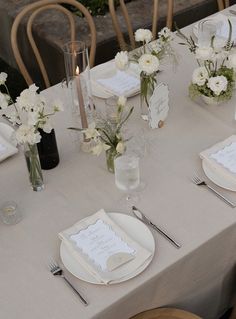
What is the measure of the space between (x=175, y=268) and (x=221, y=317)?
578 mm

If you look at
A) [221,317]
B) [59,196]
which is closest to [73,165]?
[59,196]

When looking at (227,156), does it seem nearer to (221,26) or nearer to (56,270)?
(56,270)

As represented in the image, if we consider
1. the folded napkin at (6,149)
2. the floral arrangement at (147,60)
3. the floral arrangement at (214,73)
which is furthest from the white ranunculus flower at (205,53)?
the folded napkin at (6,149)

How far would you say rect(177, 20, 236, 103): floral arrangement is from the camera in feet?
5.29

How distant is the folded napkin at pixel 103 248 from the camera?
1.21 m

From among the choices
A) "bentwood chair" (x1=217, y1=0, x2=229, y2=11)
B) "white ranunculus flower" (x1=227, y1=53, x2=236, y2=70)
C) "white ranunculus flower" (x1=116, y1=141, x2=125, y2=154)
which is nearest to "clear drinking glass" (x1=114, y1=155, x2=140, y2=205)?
"white ranunculus flower" (x1=116, y1=141, x2=125, y2=154)

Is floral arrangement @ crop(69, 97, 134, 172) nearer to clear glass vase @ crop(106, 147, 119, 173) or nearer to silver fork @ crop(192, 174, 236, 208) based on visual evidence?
clear glass vase @ crop(106, 147, 119, 173)

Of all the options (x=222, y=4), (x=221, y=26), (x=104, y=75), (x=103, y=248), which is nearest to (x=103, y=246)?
(x=103, y=248)

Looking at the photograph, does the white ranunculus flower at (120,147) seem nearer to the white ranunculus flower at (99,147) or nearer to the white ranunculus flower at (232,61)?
the white ranunculus flower at (99,147)

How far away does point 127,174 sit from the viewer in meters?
1.40

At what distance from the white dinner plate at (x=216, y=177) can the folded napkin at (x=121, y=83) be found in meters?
0.46

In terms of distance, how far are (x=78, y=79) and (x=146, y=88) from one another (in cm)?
26

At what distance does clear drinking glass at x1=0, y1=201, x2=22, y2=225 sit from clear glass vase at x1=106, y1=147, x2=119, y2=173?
0.30 meters

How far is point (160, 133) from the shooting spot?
164 centimetres
